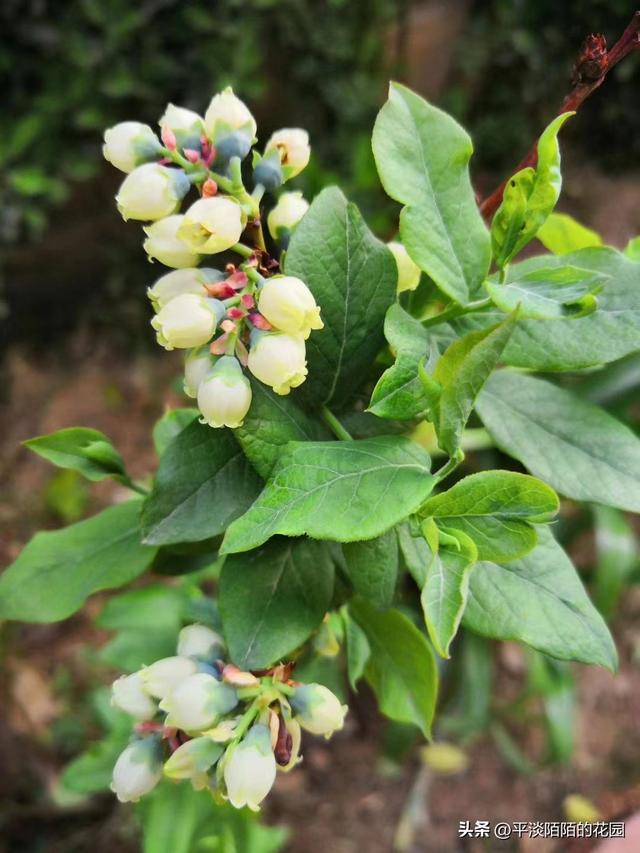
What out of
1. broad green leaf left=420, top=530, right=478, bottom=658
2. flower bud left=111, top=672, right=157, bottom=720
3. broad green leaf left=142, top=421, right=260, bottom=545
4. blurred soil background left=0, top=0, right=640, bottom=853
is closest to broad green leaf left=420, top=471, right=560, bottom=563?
broad green leaf left=420, top=530, right=478, bottom=658

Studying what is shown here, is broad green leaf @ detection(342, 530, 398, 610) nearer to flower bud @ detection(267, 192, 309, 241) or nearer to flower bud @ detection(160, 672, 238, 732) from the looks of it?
flower bud @ detection(160, 672, 238, 732)

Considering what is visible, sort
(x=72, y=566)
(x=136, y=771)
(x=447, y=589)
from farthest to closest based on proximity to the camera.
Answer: (x=72, y=566) < (x=136, y=771) < (x=447, y=589)

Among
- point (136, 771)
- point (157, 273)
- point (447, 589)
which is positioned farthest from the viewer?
point (157, 273)

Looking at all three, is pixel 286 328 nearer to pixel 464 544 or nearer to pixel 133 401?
pixel 464 544

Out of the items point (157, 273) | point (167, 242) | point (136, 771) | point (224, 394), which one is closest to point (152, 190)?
point (167, 242)

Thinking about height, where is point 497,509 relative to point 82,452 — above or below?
above

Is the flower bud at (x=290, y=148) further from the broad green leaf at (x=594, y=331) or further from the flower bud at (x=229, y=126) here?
the broad green leaf at (x=594, y=331)

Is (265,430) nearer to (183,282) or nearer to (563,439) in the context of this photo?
(183,282)
